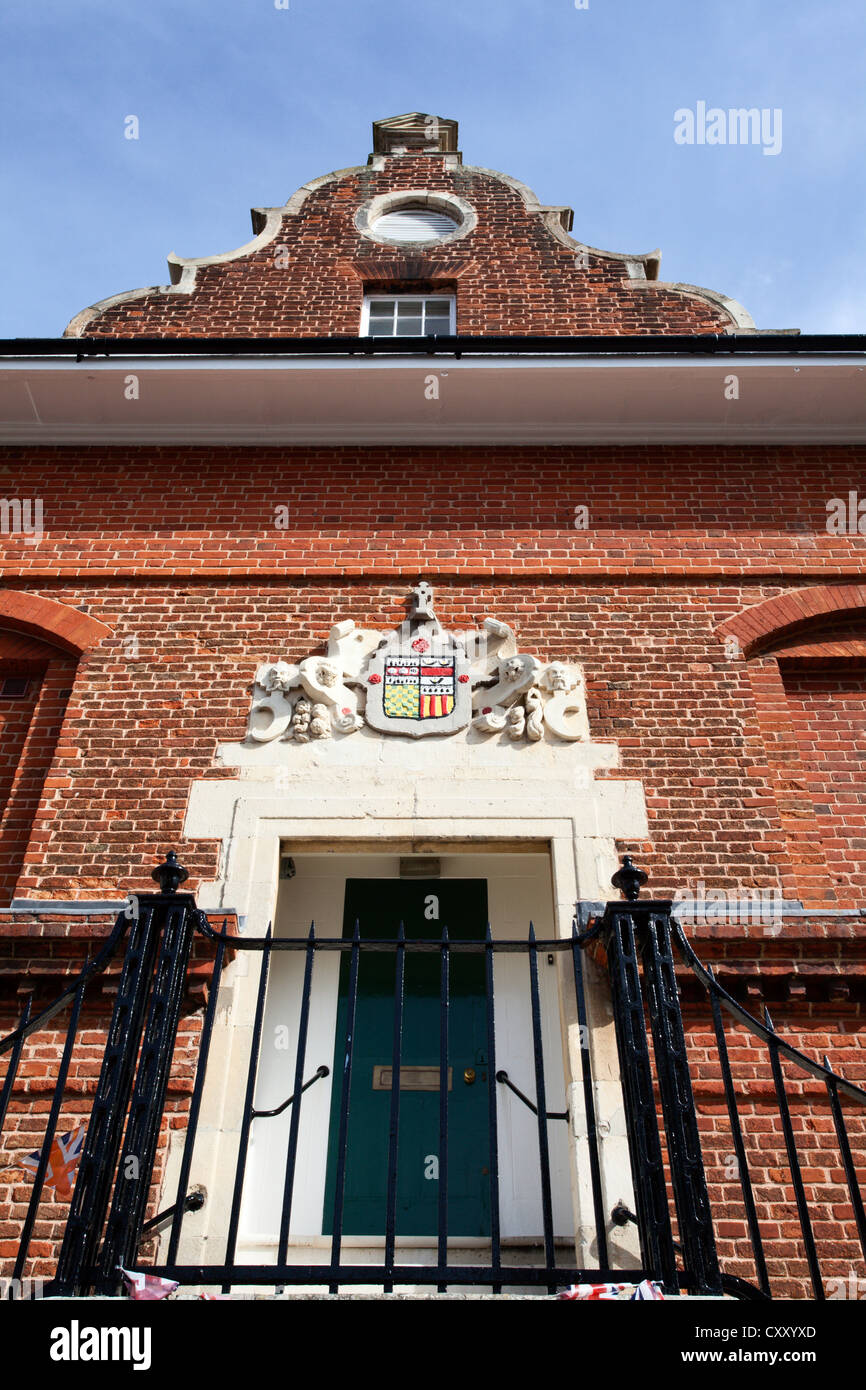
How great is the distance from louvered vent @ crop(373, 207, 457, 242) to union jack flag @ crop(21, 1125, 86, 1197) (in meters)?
7.75

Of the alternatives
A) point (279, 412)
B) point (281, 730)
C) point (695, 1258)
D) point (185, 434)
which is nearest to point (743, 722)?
point (281, 730)

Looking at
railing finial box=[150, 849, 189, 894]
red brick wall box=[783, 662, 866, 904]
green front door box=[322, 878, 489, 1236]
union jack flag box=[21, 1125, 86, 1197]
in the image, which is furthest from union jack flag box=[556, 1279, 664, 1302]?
red brick wall box=[783, 662, 866, 904]

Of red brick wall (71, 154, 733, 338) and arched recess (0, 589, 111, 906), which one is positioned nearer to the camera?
arched recess (0, 589, 111, 906)

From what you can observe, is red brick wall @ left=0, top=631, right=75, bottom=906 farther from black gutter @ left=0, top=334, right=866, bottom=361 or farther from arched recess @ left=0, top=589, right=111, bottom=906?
black gutter @ left=0, top=334, right=866, bottom=361

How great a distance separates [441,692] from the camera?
6301 millimetres

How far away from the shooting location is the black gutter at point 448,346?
7.15m

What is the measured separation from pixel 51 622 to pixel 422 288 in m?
4.43

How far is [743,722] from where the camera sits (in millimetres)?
6230

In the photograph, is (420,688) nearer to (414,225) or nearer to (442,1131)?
(442,1131)

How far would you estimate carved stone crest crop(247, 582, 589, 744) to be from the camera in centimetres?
616

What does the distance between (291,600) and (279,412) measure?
162cm

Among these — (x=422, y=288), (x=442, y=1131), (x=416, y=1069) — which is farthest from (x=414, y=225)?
(x=442, y=1131)

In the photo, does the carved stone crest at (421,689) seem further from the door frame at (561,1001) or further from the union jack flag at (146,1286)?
the union jack flag at (146,1286)
